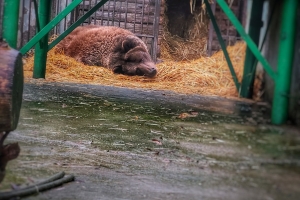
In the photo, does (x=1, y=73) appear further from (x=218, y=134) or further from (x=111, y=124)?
(x=111, y=124)

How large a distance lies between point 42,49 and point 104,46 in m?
3.51

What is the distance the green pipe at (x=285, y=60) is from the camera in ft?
3.81

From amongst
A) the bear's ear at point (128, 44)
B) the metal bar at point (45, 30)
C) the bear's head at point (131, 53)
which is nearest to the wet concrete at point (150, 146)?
the metal bar at point (45, 30)

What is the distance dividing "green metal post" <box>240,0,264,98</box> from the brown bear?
373 centimetres

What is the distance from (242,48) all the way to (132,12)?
3.20 metres

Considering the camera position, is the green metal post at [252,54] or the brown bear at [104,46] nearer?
the green metal post at [252,54]

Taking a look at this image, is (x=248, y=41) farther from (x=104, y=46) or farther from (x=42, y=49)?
(x=104, y=46)

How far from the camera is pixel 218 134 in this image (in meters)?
1.51

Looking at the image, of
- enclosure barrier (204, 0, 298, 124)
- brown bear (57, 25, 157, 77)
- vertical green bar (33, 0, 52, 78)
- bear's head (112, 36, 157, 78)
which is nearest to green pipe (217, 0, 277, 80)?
enclosure barrier (204, 0, 298, 124)

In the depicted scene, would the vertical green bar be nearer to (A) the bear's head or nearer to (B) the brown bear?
(A) the bear's head

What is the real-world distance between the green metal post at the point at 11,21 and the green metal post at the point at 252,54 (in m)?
1.15

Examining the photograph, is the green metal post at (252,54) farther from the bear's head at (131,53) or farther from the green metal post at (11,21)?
the bear's head at (131,53)

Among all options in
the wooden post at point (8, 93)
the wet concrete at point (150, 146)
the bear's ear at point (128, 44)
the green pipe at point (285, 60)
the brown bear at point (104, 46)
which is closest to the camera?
the green pipe at point (285, 60)

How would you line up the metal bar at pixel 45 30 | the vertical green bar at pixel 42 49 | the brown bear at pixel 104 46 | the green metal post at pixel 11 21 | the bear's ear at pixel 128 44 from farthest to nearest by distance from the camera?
the bear's ear at pixel 128 44, the brown bear at pixel 104 46, the vertical green bar at pixel 42 49, the metal bar at pixel 45 30, the green metal post at pixel 11 21
